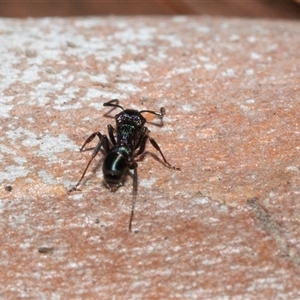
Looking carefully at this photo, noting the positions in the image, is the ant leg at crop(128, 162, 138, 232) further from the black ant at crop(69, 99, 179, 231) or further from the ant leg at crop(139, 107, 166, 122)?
the ant leg at crop(139, 107, 166, 122)

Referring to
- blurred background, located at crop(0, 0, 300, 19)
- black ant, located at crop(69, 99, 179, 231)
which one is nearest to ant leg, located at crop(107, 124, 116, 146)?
black ant, located at crop(69, 99, 179, 231)

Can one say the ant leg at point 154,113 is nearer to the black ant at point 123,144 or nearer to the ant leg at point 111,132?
the black ant at point 123,144

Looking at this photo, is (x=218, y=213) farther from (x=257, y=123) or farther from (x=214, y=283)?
(x=257, y=123)

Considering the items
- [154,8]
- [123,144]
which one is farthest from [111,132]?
[154,8]

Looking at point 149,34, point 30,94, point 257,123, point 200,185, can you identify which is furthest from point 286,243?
point 149,34

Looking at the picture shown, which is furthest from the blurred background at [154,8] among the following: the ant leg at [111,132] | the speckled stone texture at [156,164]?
the ant leg at [111,132]

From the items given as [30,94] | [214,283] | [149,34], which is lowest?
[214,283]
